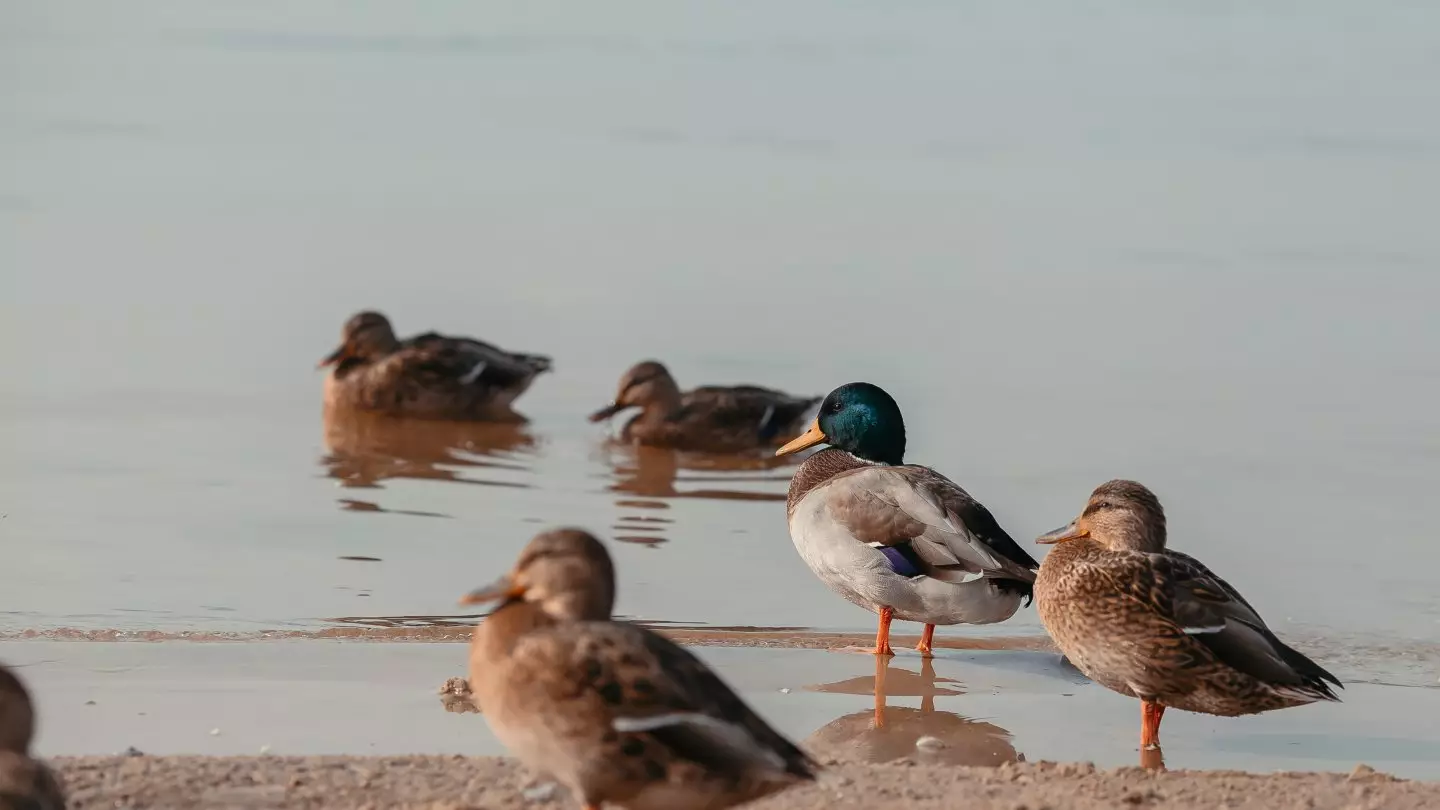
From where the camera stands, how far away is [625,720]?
4664mm

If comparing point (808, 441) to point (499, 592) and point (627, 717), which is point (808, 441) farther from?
point (627, 717)

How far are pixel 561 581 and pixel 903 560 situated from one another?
10.7ft

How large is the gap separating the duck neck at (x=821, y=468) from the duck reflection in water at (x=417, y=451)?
2.17m

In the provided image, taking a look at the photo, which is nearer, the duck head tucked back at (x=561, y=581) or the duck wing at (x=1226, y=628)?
the duck head tucked back at (x=561, y=581)

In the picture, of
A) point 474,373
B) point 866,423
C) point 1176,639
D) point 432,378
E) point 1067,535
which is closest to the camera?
point 1176,639

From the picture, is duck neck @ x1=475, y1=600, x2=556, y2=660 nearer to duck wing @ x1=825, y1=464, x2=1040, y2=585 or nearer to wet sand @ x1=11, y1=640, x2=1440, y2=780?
wet sand @ x1=11, y1=640, x2=1440, y2=780

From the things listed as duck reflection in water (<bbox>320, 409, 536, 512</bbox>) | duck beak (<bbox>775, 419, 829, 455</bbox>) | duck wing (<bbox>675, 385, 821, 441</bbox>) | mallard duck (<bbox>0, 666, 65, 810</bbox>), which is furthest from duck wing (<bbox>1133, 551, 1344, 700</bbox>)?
duck wing (<bbox>675, 385, 821, 441</bbox>)

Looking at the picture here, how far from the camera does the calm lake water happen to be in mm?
9664

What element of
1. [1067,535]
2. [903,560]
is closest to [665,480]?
[903,560]

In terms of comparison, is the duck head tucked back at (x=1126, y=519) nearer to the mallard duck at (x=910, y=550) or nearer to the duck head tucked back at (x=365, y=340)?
the mallard duck at (x=910, y=550)

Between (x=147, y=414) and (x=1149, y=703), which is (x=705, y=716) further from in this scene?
(x=147, y=414)

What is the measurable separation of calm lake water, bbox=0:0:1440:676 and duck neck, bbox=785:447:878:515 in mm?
433

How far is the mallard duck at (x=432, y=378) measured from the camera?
43.2 feet

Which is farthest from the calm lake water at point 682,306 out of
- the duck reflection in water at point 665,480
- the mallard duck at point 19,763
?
the mallard duck at point 19,763
